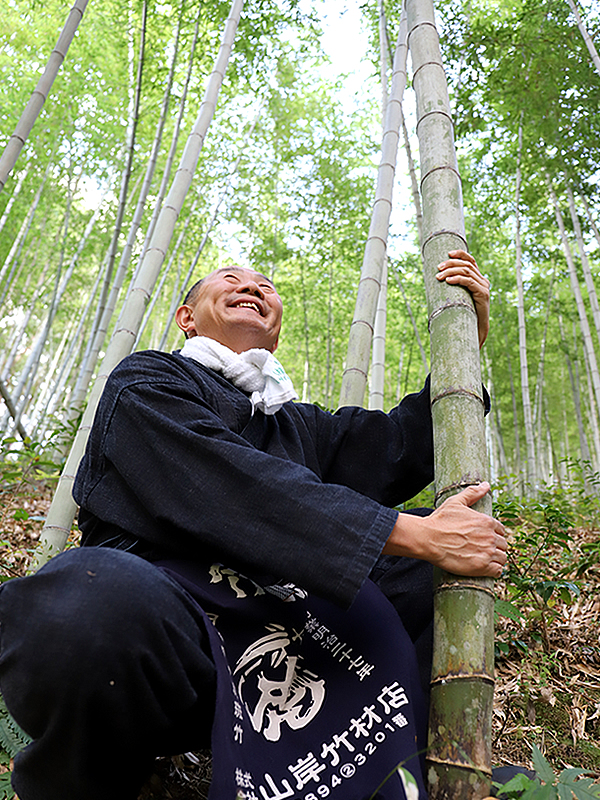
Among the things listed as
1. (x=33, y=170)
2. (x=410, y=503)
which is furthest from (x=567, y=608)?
(x=33, y=170)

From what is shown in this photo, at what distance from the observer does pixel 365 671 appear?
125cm

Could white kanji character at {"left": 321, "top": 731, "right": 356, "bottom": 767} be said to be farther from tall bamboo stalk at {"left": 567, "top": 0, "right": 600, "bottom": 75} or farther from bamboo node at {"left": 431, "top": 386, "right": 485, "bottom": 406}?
tall bamboo stalk at {"left": 567, "top": 0, "right": 600, "bottom": 75}

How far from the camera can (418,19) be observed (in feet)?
5.78

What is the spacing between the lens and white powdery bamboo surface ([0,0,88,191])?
311 centimetres

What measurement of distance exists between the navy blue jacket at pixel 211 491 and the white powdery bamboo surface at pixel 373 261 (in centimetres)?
100

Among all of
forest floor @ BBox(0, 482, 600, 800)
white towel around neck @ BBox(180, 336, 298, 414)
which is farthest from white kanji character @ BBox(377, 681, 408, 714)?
white towel around neck @ BBox(180, 336, 298, 414)

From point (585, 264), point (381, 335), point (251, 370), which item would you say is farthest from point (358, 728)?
point (585, 264)

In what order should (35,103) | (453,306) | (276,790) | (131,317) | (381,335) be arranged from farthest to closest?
(381,335), (35,103), (131,317), (453,306), (276,790)

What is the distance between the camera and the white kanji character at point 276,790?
1.05 metres

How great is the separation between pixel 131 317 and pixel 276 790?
7.17 ft

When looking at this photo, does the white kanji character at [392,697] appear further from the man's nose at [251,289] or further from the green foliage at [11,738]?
the man's nose at [251,289]

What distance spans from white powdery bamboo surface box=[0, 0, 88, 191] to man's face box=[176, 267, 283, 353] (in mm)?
1897

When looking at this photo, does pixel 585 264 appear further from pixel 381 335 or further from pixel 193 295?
pixel 193 295

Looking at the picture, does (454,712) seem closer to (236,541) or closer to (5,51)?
(236,541)
